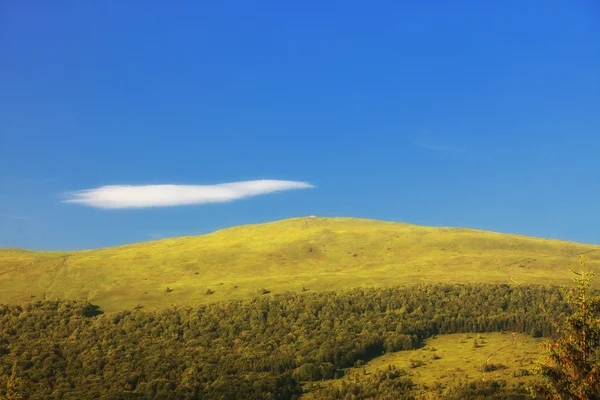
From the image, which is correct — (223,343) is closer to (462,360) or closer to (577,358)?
(462,360)

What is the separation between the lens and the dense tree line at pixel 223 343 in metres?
145

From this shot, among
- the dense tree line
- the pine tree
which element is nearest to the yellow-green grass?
the dense tree line

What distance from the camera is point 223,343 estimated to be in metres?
178

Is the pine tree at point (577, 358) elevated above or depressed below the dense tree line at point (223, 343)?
above

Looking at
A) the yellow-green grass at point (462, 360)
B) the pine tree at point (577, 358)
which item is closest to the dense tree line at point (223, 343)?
the yellow-green grass at point (462, 360)

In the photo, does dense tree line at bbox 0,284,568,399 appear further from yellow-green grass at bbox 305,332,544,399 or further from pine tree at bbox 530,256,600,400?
pine tree at bbox 530,256,600,400


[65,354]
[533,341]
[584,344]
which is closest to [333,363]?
[533,341]

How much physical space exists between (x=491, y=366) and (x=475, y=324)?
42.2m

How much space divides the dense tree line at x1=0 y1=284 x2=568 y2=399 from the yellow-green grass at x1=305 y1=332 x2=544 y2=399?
16.0 feet

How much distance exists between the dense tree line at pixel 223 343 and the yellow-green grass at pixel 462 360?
488 cm

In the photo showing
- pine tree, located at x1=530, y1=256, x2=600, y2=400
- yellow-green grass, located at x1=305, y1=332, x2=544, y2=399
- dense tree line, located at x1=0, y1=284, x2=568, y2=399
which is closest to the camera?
pine tree, located at x1=530, y1=256, x2=600, y2=400

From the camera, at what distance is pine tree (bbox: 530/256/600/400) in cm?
3681

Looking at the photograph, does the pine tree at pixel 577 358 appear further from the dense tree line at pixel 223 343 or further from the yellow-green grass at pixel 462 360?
the dense tree line at pixel 223 343

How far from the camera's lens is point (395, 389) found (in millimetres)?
135750
